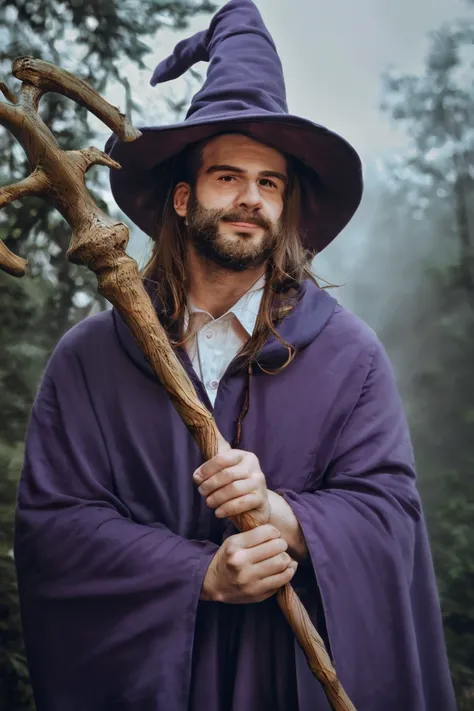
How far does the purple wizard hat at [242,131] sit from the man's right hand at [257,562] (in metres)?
0.71

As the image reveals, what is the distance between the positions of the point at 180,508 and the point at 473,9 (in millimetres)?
1543

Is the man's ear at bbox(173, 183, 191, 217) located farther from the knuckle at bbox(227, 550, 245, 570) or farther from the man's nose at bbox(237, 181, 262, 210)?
the knuckle at bbox(227, 550, 245, 570)

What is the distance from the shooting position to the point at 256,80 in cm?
152

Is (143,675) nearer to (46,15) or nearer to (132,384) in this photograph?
(132,384)

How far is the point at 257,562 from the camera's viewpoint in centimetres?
121

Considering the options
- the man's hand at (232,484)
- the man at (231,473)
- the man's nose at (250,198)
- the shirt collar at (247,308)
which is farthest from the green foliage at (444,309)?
the man's hand at (232,484)

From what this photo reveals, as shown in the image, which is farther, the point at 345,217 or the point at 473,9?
the point at 473,9

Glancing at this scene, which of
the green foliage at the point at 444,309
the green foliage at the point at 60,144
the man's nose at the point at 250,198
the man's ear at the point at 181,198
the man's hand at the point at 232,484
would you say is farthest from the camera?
the green foliage at the point at 60,144

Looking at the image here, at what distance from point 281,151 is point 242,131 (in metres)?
0.09

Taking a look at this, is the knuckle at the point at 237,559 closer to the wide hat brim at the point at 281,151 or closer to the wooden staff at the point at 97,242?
the wooden staff at the point at 97,242

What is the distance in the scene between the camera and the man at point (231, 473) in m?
1.28

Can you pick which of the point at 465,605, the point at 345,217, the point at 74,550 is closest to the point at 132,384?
the point at 74,550

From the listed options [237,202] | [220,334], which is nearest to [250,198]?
[237,202]

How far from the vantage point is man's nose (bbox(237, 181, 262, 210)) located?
1472 mm
